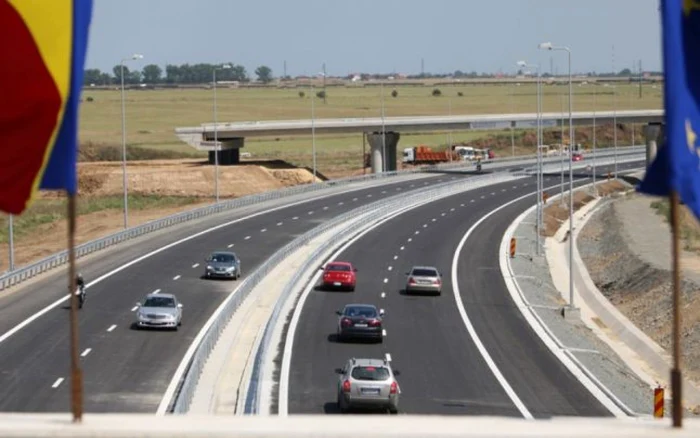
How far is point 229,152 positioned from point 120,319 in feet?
297

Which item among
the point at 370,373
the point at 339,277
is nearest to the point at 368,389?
the point at 370,373

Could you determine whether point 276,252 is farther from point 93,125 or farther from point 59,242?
point 93,125

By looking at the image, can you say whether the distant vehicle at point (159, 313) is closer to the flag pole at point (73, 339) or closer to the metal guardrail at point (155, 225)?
the metal guardrail at point (155, 225)

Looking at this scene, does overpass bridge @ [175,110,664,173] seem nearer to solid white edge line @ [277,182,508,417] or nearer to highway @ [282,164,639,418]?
solid white edge line @ [277,182,508,417]

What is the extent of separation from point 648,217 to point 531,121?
4971cm

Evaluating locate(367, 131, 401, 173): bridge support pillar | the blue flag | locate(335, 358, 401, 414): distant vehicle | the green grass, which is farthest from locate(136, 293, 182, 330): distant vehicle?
locate(367, 131, 401, 173): bridge support pillar

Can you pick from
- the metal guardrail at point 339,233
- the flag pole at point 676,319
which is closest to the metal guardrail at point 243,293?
the metal guardrail at point 339,233

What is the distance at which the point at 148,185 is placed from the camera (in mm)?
122438

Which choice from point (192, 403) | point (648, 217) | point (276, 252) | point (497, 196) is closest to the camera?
point (192, 403)

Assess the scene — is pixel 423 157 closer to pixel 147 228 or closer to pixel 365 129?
pixel 365 129

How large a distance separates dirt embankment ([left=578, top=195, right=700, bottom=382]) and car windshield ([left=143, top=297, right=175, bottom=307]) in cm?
1743

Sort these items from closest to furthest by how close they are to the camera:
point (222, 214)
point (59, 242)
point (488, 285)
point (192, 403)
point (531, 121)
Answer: point (192, 403)
point (488, 285)
point (59, 242)
point (222, 214)
point (531, 121)

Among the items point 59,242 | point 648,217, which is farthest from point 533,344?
point 648,217

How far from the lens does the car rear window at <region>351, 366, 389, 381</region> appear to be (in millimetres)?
34250
